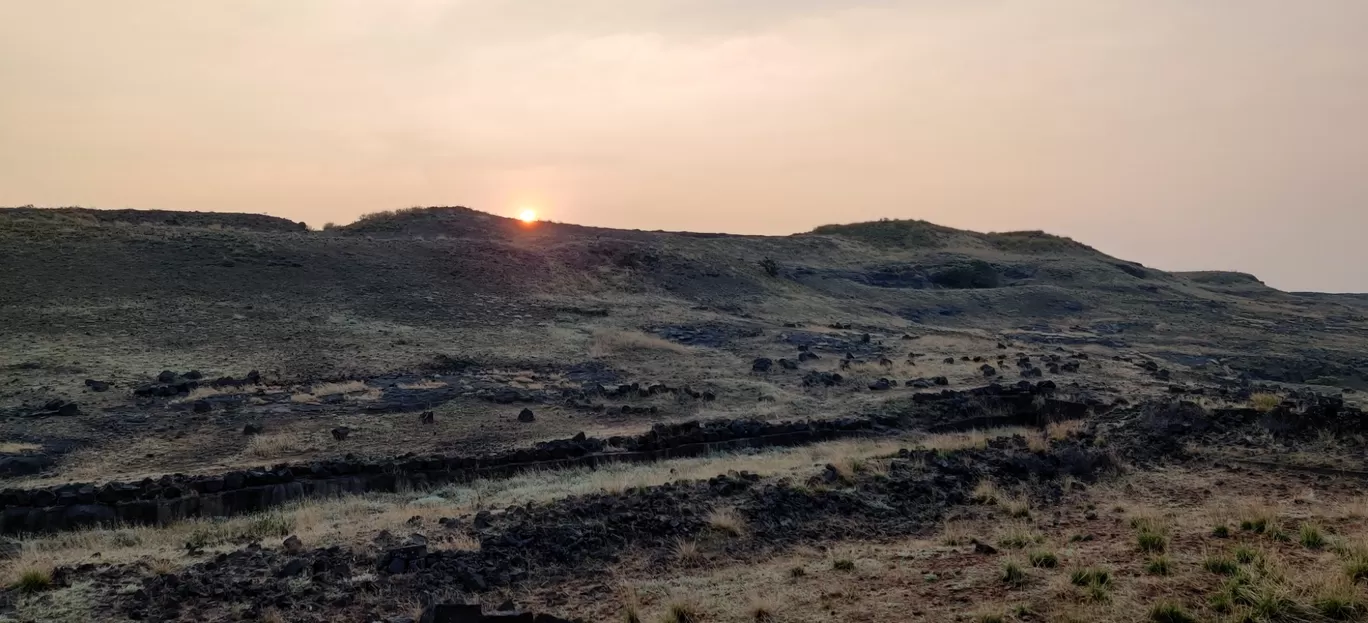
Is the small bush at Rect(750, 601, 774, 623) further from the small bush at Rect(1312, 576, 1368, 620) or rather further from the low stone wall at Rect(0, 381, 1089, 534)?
the low stone wall at Rect(0, 381, 1089, 534)

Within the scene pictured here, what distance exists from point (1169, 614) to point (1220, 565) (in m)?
1.56

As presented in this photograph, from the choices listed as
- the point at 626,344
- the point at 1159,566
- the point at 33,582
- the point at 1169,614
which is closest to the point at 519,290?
the point at 626,344

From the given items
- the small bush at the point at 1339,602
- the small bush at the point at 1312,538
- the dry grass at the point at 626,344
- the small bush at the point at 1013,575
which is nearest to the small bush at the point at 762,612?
the small bush at the point at 1013,575

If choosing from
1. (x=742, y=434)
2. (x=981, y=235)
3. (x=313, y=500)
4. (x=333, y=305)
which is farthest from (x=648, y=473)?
(x=981, y=235)

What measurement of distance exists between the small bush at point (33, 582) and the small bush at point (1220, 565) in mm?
11225

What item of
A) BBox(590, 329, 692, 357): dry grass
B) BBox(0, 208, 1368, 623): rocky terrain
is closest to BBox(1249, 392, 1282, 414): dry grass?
BBox(0, 208, 1368, 623): rocky terrain

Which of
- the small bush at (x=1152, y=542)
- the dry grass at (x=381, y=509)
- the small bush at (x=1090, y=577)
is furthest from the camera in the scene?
the dry grass at (x=381, y=509)

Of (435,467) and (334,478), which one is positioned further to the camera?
(435,467)

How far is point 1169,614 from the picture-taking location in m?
7.14

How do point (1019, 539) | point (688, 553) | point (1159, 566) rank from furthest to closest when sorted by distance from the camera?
point (688, 553)
point (1019, 539)
point (1159, 566)

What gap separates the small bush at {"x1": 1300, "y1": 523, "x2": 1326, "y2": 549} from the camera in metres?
8.95

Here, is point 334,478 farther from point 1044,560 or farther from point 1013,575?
point 1044,560

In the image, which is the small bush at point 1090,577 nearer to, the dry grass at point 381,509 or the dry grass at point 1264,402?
the dry grass at point 381,509

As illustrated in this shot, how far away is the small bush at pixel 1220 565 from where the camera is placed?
26.8 ft
